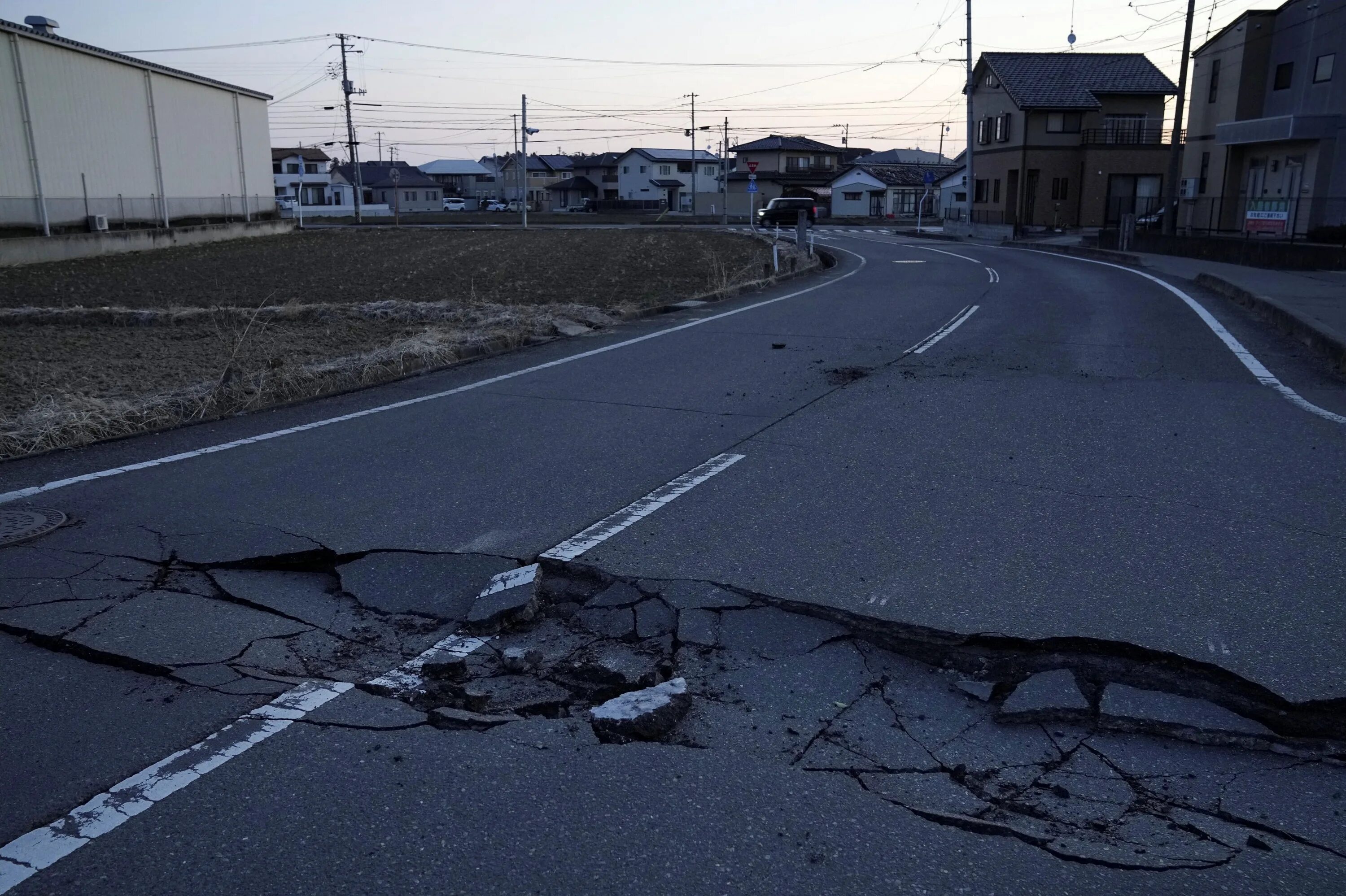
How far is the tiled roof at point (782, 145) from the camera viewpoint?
90.4m

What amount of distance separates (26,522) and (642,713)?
3.96 meters

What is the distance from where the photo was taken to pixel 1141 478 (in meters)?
6.29

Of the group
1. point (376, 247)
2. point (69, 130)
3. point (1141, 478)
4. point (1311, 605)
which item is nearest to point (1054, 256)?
point (376, 247)

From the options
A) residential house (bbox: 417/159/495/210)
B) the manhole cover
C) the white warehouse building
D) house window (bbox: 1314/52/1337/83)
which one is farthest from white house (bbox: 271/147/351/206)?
the manhole cover

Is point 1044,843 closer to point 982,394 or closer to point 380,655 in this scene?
point 380,655

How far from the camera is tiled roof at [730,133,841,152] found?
90438mm

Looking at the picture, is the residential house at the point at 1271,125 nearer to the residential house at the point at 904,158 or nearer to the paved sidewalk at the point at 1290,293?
the paved sidewalk at the point at 1290,293

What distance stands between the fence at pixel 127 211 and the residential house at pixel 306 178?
57169 mm

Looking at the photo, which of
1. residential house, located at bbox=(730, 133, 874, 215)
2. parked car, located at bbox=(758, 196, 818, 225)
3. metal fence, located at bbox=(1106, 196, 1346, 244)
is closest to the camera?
metal fence, located at bbox=(1106, 196, 1346, 244)

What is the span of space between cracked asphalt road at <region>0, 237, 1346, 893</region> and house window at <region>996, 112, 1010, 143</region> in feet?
157

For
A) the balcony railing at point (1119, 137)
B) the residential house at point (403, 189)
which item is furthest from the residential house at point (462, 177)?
the balcony railing at point (1119, 137)

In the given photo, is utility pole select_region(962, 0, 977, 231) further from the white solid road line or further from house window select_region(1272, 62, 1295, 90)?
the white solid road line

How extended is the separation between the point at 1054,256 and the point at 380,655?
30.1m

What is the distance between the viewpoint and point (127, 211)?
3684 cm
